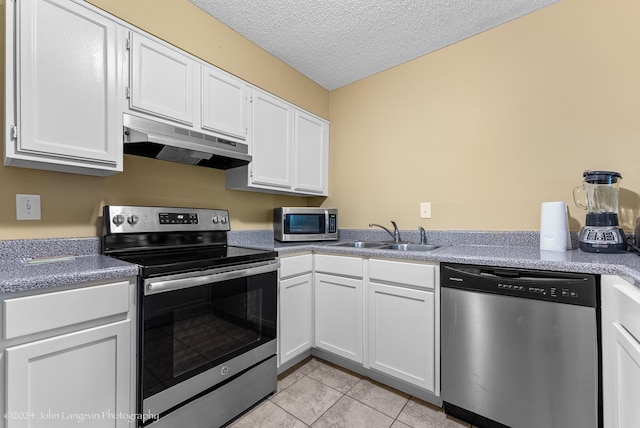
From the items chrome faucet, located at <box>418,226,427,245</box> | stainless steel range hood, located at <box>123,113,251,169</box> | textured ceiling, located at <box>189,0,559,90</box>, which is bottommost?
A: chrome faucet, located at <box>418,226,427,245</box>

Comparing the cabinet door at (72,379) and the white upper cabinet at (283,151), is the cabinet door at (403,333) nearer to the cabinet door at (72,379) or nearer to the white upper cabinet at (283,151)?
the white upper cabinet at (283,151)

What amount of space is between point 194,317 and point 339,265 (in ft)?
3.18

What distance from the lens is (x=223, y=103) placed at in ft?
6.11

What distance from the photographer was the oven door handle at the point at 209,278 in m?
1.17

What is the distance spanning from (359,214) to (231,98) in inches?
58.0

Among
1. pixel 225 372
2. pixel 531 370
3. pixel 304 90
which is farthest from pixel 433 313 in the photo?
pixel 304 90

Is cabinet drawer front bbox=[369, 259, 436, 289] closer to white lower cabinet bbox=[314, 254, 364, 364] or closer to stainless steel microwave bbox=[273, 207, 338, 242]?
white lower cabinet bbox=[314, 254, 364, 364]

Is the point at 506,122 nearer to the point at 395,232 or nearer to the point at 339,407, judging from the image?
the point at 395,232

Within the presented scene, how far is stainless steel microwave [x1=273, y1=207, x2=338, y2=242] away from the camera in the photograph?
2.27 metres

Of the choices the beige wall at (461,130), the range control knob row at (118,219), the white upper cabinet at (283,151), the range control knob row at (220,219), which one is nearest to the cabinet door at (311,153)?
the white upper cabinet at (283,151)

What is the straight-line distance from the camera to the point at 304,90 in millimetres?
2623

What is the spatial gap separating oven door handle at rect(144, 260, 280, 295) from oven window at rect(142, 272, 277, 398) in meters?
0.04

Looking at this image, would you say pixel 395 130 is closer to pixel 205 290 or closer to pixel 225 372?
pixel 205 290

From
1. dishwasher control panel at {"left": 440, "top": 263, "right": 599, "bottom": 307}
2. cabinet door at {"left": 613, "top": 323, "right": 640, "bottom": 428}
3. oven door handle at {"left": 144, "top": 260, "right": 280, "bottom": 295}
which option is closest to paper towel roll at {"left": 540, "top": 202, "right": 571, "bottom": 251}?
dishwasher control panel at {"left": 440, "top": 263, "right": 599, "bottom": 307}
